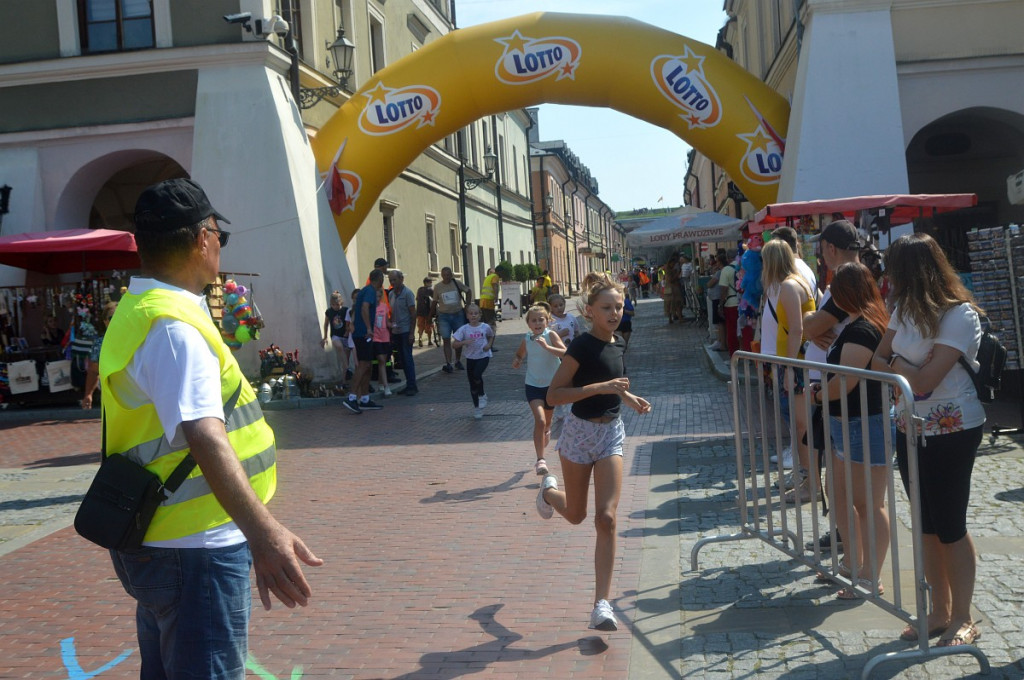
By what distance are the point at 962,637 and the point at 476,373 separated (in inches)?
324

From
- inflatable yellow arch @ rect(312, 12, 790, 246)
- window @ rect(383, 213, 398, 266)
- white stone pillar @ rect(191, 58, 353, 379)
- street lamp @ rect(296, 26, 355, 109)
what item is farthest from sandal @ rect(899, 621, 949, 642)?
window @ rect(383, 213, 398, 266)

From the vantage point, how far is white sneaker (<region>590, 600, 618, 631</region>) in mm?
4727

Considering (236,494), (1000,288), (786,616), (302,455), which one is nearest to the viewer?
(236,494)

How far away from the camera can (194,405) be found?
2443 mm

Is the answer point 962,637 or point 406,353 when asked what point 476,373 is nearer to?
point 406,353

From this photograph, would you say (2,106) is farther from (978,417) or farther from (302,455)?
(978,417)

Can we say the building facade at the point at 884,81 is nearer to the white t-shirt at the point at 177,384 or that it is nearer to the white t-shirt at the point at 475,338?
the white t-shirt at the point at 475,338

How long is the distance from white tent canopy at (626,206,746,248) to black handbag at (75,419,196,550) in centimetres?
1800

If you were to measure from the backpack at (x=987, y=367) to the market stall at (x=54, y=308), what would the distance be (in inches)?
462

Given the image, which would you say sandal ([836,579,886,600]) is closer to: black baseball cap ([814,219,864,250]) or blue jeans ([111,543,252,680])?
black baseball cap ([814,219,864,250])

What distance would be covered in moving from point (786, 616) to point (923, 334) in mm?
1467

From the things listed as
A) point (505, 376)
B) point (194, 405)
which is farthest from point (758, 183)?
point (194, 405)

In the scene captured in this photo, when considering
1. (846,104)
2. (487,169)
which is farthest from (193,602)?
(487,169)

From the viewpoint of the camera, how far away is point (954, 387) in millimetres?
4188
